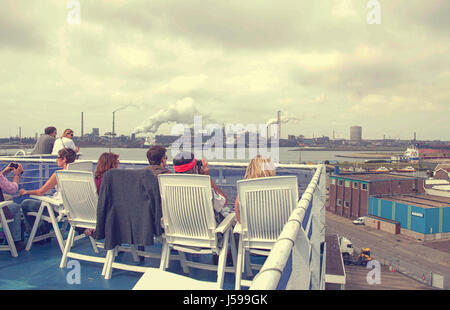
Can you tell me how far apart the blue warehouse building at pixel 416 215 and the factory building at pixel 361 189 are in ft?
6.70

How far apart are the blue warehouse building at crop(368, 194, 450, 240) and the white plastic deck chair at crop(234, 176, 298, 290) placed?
39126mm

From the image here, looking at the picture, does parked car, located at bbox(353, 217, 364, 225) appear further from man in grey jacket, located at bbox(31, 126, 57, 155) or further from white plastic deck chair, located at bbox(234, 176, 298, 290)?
white plastic deck chair, located at bbox(234, 176, 298, 290)

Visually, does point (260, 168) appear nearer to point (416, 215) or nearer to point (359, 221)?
point (416, 215)

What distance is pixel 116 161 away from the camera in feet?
9.84

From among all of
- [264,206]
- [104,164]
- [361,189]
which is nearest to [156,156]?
[104,164]

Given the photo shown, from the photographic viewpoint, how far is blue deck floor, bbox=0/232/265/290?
2.66 metres

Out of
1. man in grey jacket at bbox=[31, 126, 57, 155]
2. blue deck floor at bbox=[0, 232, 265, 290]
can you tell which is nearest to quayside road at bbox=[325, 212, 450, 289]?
man in grey jacket at bbox=[31, 126, 57, 155]

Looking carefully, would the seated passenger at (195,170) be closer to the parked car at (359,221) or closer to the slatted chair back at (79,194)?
the slatted chair back at (79,194)

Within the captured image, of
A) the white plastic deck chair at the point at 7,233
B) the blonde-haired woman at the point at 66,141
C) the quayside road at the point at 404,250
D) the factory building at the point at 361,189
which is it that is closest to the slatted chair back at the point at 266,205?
the white plastic deck chair at the point at 7,233

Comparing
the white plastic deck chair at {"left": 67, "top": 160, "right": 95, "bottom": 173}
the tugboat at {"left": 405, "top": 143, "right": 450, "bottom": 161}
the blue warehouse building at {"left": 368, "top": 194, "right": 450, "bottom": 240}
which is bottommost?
the blue warehouse building at {"left": 368, "top": 194, "right": 450, "bottom": 240}

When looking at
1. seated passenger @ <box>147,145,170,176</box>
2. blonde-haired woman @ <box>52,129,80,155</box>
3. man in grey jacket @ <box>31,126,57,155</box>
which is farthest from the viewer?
man in grey jacket @ <box>31,126,57,155</box>
